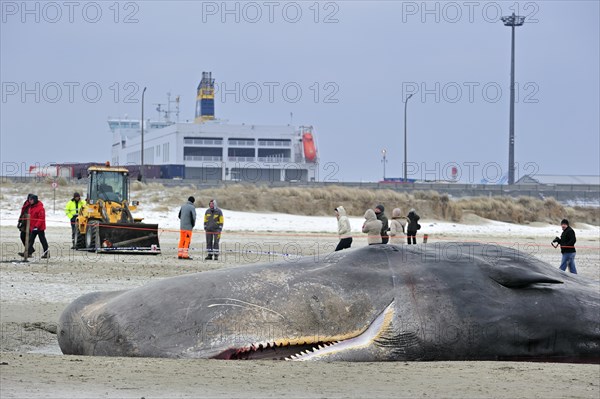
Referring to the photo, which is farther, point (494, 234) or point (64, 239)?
point (494, 234)

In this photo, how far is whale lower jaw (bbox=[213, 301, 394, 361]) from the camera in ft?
25.2

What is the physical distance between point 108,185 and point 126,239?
304 cm

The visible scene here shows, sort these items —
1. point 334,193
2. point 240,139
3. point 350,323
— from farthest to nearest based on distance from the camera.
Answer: point 240,139, point 334,193, point 350,323

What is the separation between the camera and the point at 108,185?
27.2m

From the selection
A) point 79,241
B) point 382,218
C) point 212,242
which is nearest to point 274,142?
point 79,241

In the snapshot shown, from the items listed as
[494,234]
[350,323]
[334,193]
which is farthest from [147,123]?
[350,323]

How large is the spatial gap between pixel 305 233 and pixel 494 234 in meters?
9.31

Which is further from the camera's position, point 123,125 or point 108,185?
point 123,125

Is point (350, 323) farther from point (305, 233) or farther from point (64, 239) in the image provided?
point (305, 233)

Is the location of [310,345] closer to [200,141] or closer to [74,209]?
[74,209]

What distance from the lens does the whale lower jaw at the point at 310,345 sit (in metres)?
7.69

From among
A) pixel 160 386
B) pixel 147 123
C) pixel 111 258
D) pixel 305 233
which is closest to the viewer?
pixel 160 386

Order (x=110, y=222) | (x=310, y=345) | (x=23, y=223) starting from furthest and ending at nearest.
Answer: (x=110, y=222)
(x=23, y=223)
(x=310, y=345)

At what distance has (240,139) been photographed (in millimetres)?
113750
